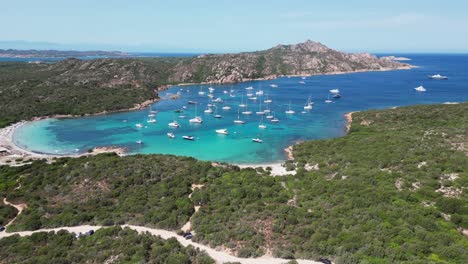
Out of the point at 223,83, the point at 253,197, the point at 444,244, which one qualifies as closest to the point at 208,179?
the point at 253,197

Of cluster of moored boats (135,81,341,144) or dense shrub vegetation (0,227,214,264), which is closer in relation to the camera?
dense shrub vegetation (0,227,214,264)

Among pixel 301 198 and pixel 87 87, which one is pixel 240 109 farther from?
pixel 301 198

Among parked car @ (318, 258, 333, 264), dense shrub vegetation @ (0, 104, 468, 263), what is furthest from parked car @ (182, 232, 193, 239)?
parked car @ (318, 258, 333, 264)

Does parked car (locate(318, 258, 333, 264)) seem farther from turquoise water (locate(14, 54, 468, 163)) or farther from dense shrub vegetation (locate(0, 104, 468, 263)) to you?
turquoise water (locate(14, 54, 468, 163))

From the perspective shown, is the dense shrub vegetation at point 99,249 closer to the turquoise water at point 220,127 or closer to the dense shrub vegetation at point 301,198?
the dense shrub vegetation at point 301,198

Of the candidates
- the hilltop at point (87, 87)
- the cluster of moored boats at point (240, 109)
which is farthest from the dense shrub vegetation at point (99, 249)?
the hilltop at point (87, 87)

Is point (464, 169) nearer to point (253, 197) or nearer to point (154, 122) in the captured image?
point (253, 197)

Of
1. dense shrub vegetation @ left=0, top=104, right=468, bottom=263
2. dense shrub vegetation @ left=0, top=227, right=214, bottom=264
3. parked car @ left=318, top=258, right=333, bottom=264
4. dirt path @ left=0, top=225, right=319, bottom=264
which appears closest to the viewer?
parked car @ left=318, top=258, right=333, bottom=264
